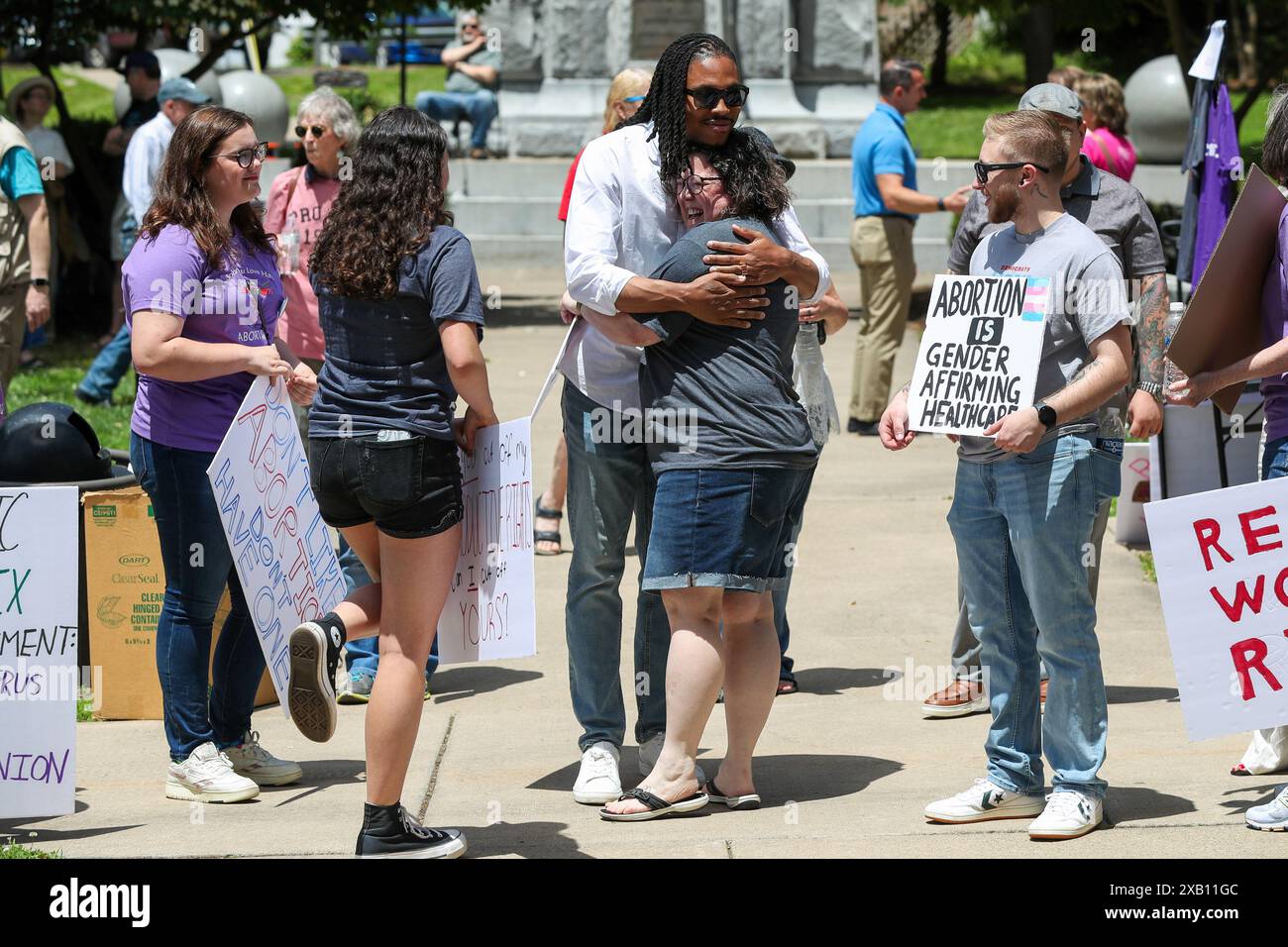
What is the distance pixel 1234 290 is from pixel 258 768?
3190 millimetres

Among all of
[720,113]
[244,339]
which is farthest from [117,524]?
[720,113]

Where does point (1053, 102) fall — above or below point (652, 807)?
above

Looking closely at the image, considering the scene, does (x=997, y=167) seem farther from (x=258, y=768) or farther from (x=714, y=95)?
(x=258, y=768)

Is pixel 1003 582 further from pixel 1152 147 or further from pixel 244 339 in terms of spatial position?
pixel 1152 147

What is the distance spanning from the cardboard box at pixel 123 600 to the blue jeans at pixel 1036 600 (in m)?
2.67

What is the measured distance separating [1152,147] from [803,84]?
14.4ft

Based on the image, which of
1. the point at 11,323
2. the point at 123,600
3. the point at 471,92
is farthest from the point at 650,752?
the point at 471,92

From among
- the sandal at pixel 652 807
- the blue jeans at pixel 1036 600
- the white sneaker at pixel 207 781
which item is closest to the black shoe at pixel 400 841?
the sandal at pixel 652 807

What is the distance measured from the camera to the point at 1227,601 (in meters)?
4.50

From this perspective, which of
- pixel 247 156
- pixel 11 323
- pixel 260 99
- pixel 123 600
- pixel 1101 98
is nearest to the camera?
pixel 247 156

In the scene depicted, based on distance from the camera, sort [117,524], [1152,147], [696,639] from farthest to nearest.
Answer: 1. [1152,147]
2. [117,524]
3. [696,639]

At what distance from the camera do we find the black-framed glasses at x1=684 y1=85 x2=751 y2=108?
15.1 feet

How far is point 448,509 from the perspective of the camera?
14.3 feet

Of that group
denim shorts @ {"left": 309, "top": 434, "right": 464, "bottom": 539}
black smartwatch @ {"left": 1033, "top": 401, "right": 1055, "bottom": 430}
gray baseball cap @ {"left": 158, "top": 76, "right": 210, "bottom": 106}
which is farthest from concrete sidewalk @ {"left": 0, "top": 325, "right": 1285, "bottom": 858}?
gray baseball cap @ {"left": 158, "top": 76, "right": 210, "bottom": 106}
